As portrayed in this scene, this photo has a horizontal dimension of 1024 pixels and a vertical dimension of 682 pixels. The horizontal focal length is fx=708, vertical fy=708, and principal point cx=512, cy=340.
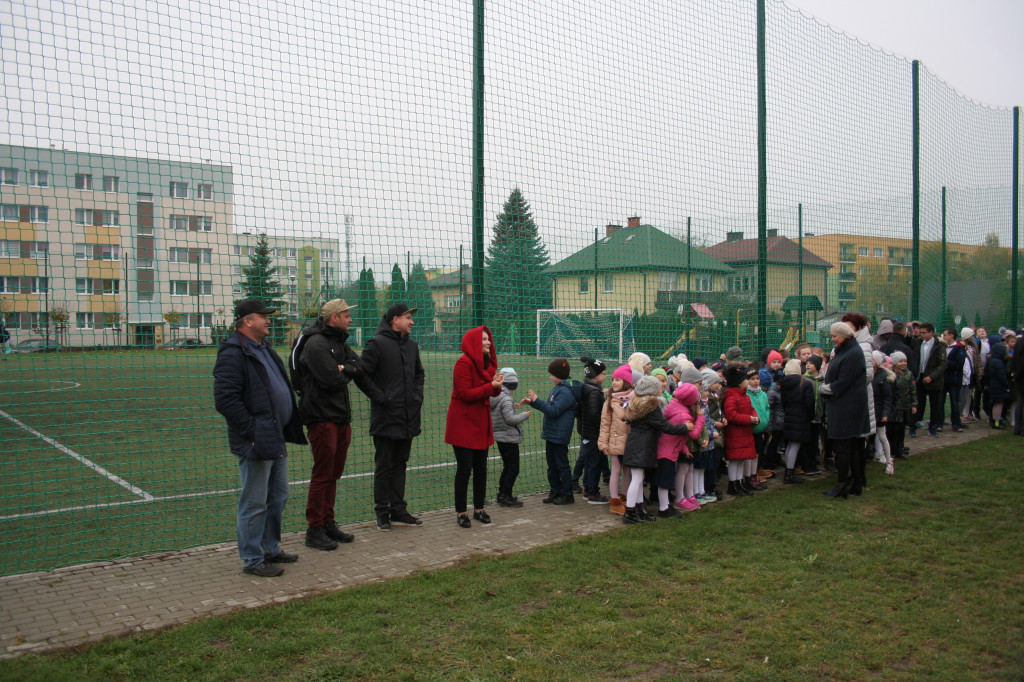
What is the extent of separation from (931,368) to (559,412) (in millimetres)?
7498

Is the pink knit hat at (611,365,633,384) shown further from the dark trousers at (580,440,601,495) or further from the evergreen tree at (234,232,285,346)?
the evergreen tree at (234,232,285,346)

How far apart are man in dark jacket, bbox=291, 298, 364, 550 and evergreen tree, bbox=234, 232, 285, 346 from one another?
19.4 inches

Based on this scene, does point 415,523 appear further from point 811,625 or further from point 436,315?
point 811,625

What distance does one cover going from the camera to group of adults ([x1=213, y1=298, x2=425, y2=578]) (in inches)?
196

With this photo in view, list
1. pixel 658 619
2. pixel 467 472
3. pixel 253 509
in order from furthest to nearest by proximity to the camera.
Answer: pixel 467 472, pixel 253 509, pixel 658 619

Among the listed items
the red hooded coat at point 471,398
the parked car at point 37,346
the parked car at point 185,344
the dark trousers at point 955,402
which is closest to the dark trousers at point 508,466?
the red hooded coat at point 471,398

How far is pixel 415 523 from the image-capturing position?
20.9 feet

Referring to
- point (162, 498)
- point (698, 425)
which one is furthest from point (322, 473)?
point (698, 425)

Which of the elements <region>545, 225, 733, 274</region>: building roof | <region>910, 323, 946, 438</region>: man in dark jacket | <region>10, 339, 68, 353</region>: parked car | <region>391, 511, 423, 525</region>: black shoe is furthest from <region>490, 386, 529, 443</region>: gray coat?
<region>910, 323, 946, 438</region>: man in dark jacket

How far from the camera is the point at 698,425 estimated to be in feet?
21.8

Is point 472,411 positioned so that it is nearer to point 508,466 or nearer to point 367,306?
point 508,466

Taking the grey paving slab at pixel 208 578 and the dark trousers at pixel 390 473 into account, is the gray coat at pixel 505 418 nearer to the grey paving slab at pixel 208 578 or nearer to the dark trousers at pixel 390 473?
the grey paving slab at pixel 208 578

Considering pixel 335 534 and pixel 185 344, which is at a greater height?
pixel 185 344

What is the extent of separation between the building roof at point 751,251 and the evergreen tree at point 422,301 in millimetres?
4804
